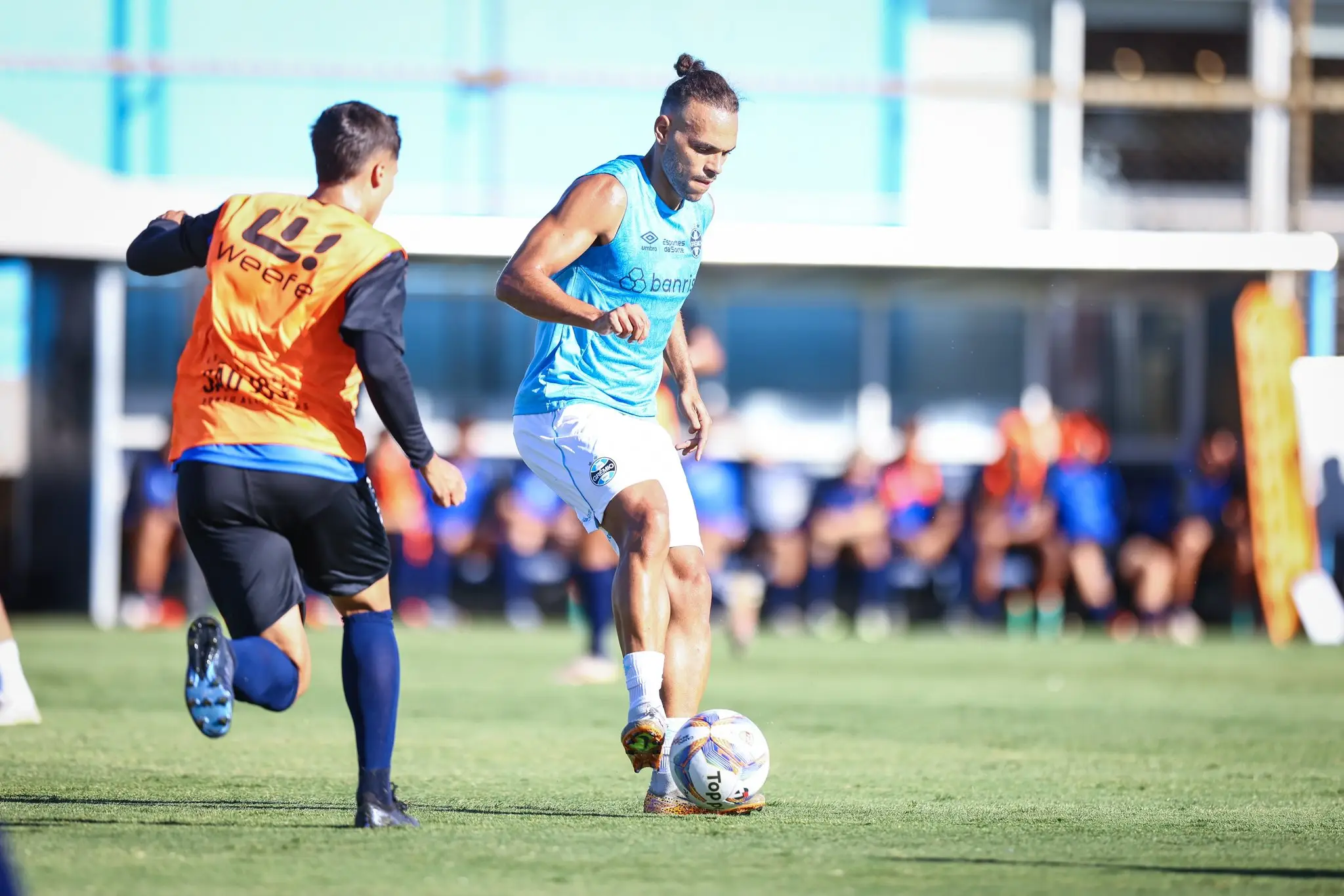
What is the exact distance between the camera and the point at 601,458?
5352mm

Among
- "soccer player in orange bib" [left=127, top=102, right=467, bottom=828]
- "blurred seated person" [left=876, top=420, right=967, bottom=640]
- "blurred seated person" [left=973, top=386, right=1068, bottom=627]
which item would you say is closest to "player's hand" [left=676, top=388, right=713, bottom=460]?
"soccer player in orange bib" [left=127, top=102, right=467, bottom=828]

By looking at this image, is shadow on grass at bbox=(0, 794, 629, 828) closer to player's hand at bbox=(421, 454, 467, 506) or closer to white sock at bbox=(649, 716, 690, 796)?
white sock at bbox=(649, 716, 690, 796)

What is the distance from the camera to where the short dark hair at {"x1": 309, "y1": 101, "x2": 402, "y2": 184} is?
4570 millimetres

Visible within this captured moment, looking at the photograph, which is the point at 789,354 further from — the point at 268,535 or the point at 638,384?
the point at 268,535

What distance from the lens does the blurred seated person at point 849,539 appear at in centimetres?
1598

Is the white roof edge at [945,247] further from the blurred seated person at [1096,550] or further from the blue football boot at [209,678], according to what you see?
the blue football boot at [209,678]

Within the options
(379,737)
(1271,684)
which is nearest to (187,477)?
(379,737)

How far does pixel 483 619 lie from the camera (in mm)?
17219

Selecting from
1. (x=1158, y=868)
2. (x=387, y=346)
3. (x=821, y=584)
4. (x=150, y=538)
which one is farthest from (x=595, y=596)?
(x=1158, y=868)

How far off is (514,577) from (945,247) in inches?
193

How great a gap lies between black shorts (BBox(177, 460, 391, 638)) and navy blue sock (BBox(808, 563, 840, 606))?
11854mm

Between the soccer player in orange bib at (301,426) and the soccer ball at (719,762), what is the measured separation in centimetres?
81

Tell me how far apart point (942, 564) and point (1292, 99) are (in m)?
5.94

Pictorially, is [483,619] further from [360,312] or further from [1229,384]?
[360,312]
